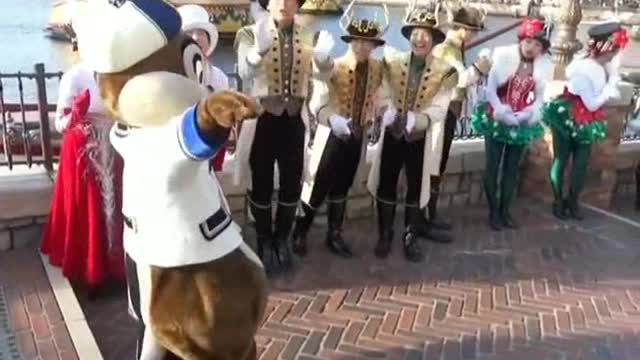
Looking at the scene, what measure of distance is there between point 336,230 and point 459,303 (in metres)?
1.07

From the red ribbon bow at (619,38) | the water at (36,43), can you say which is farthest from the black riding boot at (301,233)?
the water at (36,43)

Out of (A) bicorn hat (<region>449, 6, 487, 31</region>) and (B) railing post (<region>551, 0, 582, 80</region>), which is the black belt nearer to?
(A) bicorn hat (<region>449, 6, 487, 31</region>)

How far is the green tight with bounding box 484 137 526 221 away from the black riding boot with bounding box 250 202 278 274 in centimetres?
203

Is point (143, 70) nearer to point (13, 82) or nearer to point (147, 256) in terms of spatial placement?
point (147, 256)

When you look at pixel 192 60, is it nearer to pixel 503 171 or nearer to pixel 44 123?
pixel 44 123

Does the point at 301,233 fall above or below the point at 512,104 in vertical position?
below

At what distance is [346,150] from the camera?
183 inches

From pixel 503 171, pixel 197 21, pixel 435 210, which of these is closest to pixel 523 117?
pixel 503 171

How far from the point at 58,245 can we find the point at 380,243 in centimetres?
218

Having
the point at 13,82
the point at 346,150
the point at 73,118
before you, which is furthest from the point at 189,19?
the point at 13,82

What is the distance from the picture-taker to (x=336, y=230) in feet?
16.6

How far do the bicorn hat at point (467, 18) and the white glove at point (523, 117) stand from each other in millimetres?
716

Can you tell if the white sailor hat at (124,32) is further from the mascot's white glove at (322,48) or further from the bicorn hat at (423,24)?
the bicorn hat at (423,24)

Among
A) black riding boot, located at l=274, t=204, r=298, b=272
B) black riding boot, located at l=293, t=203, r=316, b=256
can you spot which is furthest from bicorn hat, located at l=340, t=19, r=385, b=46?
black riding boot, located at l=293, t=203, r=316, b=256
